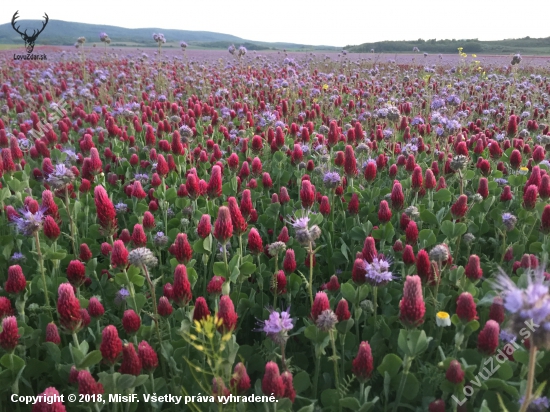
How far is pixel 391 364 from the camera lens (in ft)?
6.29

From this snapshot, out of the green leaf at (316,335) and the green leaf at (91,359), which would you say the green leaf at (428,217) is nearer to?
the green leaf at (316,335)

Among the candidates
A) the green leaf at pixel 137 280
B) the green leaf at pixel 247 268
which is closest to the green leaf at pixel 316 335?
the green leaf at pixel 247 268

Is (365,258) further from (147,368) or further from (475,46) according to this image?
(475,46)

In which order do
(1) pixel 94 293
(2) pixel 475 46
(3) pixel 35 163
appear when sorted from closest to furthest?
(1) pixel 94 293 < (3) pixel 35 163 < (2) pixel 475 46

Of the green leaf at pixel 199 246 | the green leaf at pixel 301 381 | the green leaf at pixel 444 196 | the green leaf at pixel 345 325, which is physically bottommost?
the green leaf at pixel 301 381

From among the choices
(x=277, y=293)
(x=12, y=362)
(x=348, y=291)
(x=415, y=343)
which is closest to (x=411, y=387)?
(x=415, y=343)

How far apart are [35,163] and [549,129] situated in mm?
6045

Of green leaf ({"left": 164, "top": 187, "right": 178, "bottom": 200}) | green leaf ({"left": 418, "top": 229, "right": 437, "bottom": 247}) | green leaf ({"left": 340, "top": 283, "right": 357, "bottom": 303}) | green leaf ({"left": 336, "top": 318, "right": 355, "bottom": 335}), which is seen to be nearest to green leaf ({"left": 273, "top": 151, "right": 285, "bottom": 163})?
green leaf ({"left": 164, "top": 187, "right": 178, "bottom": 200})

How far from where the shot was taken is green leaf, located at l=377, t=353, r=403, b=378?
6.25ft

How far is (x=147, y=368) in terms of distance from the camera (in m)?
1.90

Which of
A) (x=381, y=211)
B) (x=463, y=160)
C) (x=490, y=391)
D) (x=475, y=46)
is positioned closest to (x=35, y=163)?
(x=381, y=211)

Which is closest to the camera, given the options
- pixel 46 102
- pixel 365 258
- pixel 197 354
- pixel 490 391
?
pixel 490 391

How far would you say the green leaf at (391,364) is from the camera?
191 centimetres

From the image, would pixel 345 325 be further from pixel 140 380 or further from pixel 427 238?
pixel 427 238
